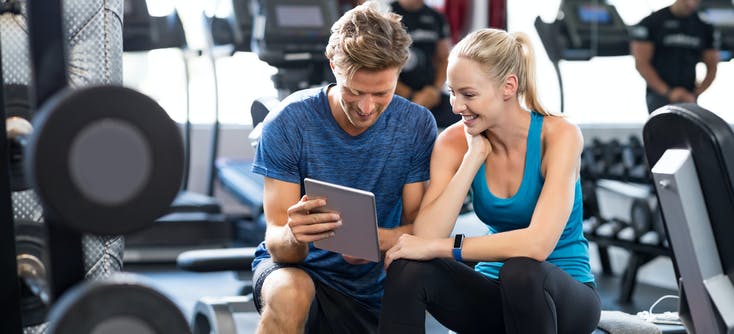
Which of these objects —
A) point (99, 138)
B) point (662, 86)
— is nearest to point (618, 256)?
point (662, 86)

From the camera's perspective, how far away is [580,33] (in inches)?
205

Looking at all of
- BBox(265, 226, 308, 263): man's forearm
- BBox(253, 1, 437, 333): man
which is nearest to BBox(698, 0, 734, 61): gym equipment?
BBox(253, 1, 437, 333): man

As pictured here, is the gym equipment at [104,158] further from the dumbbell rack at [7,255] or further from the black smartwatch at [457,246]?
the black smartwatch at [457,246]

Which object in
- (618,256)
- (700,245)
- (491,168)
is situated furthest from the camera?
(618,256)

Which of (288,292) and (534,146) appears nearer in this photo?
(288,292)

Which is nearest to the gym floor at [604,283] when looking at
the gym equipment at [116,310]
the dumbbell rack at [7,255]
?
the dumbbell rack at [7,255]

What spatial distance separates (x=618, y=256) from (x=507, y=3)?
88.9 inches

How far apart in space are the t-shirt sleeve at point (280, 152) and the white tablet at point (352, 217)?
0.20m

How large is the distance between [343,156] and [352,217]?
11.9 inches

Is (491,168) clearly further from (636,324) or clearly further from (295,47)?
(295,47)

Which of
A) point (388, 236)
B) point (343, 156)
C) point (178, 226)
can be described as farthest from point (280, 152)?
point (178, 226)

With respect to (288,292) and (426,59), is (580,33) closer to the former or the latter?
(426,59)

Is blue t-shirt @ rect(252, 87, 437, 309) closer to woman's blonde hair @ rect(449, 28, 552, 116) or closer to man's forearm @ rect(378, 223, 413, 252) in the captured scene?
man's forearm @ rect(378, 223, 413, 252)

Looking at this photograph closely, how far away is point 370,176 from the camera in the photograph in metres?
2.28
